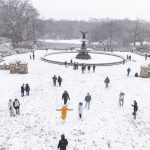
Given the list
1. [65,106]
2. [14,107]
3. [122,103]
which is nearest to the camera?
[65,106]

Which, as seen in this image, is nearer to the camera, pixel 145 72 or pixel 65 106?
pixel 65 106

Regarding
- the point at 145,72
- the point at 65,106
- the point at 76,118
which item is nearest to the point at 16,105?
the point at 65,106

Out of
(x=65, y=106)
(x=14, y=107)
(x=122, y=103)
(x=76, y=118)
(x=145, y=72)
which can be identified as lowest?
(x=76, y=118)

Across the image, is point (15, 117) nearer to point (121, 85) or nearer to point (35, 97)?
point (35, 97)

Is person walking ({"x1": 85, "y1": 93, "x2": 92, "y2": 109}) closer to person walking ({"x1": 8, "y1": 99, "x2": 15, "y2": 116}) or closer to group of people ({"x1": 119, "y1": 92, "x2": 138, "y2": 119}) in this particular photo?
group of people ({"x1": 119, "y1": 92, "x2": 138, "y2": 119})

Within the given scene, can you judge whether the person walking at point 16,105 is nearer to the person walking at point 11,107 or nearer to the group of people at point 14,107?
the group of people at point 14,107

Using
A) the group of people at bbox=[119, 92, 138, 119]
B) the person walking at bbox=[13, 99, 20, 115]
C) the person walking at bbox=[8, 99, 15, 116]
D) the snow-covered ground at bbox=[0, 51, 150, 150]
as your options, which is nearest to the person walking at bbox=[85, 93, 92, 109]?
the snow-covered ground at bbox=[0, 51, 150, 150]

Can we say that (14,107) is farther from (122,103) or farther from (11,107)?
(122,103)

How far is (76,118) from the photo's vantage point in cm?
1736

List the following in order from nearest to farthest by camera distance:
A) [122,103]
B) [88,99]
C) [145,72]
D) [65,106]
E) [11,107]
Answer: [65,106]
[11,107]
[88,99]
[122,103]
[145,72]

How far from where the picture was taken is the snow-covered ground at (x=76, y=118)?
1451cm

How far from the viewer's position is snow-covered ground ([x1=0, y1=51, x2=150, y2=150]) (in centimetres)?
1451

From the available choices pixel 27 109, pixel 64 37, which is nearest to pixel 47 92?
pixel 27 109

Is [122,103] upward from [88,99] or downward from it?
downward
